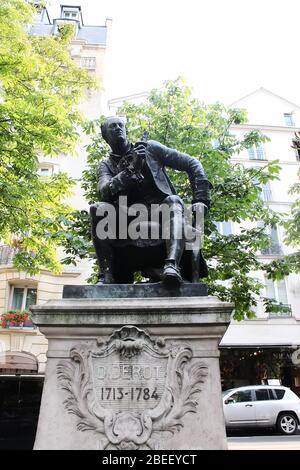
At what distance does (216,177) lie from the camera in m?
8.99

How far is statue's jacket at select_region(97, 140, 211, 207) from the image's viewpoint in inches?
140

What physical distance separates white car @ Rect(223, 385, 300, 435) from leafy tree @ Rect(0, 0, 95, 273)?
7809 mm

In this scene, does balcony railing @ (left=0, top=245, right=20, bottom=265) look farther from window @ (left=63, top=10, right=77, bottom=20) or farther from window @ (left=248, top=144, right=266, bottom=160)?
window @ (left=63, top=10, right=77, bottom=20)

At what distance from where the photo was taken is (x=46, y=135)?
7867 mm

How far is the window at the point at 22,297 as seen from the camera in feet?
55.4

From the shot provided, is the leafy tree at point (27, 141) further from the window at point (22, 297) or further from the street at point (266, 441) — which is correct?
the window at point (22, 297)

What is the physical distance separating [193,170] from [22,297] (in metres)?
14.9

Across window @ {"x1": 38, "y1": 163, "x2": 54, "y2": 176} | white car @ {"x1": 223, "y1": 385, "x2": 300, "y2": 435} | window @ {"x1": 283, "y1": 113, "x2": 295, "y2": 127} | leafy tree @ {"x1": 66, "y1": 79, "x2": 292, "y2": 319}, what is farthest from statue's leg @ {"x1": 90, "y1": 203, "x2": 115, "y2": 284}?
window @ {"x1": 283, "y1": 113, "x2": 295, "y2": 127}

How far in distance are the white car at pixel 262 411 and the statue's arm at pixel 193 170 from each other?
11.0 metres

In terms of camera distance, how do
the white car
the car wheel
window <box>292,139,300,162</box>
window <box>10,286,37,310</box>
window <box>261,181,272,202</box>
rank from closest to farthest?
1. the car wheel
2. the white car
3. window <box>292,139,300,162</box>
4. window <box>10,286,37,310</box>
5. window <box>261,181,272,202</box>

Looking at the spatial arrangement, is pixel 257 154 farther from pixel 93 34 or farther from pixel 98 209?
pixel 98 209
